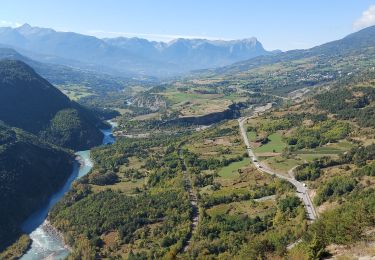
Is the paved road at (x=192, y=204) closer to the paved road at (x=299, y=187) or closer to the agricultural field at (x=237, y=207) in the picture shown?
the agricultural field at (x=237, y=207)

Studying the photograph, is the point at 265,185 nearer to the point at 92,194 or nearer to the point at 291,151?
the point at 291,151

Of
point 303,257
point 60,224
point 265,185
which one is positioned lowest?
point 60,224

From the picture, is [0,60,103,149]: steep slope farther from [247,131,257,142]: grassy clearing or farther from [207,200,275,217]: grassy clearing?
[207,200,275,217]: grassy clearing

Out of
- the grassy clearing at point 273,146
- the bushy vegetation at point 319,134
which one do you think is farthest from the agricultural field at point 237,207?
the bushy vegetation at point 319,134

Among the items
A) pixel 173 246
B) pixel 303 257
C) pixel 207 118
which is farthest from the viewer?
pixel 207 118

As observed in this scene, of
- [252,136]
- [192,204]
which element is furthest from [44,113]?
[192,204]

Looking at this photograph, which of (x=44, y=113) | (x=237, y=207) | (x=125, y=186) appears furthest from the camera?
(x=44, y=113)

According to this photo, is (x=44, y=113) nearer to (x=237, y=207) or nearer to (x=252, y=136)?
(x=252, y=136)

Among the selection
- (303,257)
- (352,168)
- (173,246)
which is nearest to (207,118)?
(352,168)
